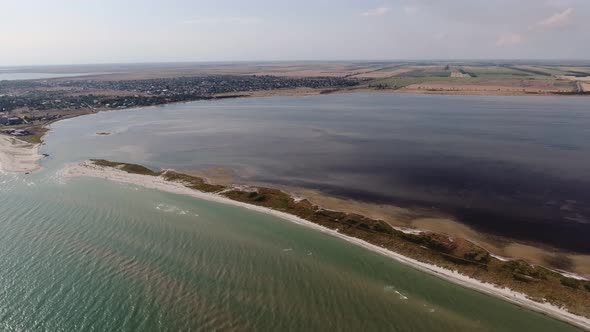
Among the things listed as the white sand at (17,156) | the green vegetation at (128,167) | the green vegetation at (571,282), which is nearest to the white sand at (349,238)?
the green vegetation at (128,167)

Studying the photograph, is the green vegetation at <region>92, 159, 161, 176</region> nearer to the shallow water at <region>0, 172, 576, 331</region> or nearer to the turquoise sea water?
the turquoise sea water

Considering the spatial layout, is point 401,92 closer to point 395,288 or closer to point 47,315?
point 395,288

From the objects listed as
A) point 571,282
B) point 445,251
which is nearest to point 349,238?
point 445,251

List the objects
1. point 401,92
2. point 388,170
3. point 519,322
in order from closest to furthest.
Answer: point 519,322, point 388,170, point 401,92

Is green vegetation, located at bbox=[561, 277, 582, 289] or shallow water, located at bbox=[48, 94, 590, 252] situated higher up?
shallow water, located at bbox=[48, 94, 590, 252]

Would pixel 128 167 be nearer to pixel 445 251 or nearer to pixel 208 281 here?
pixel 208 281

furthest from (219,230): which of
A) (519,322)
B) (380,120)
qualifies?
(380,120)

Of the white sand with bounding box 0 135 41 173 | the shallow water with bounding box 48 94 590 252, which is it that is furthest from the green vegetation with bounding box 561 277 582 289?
the white sand with bounding box 0 135 41 173
